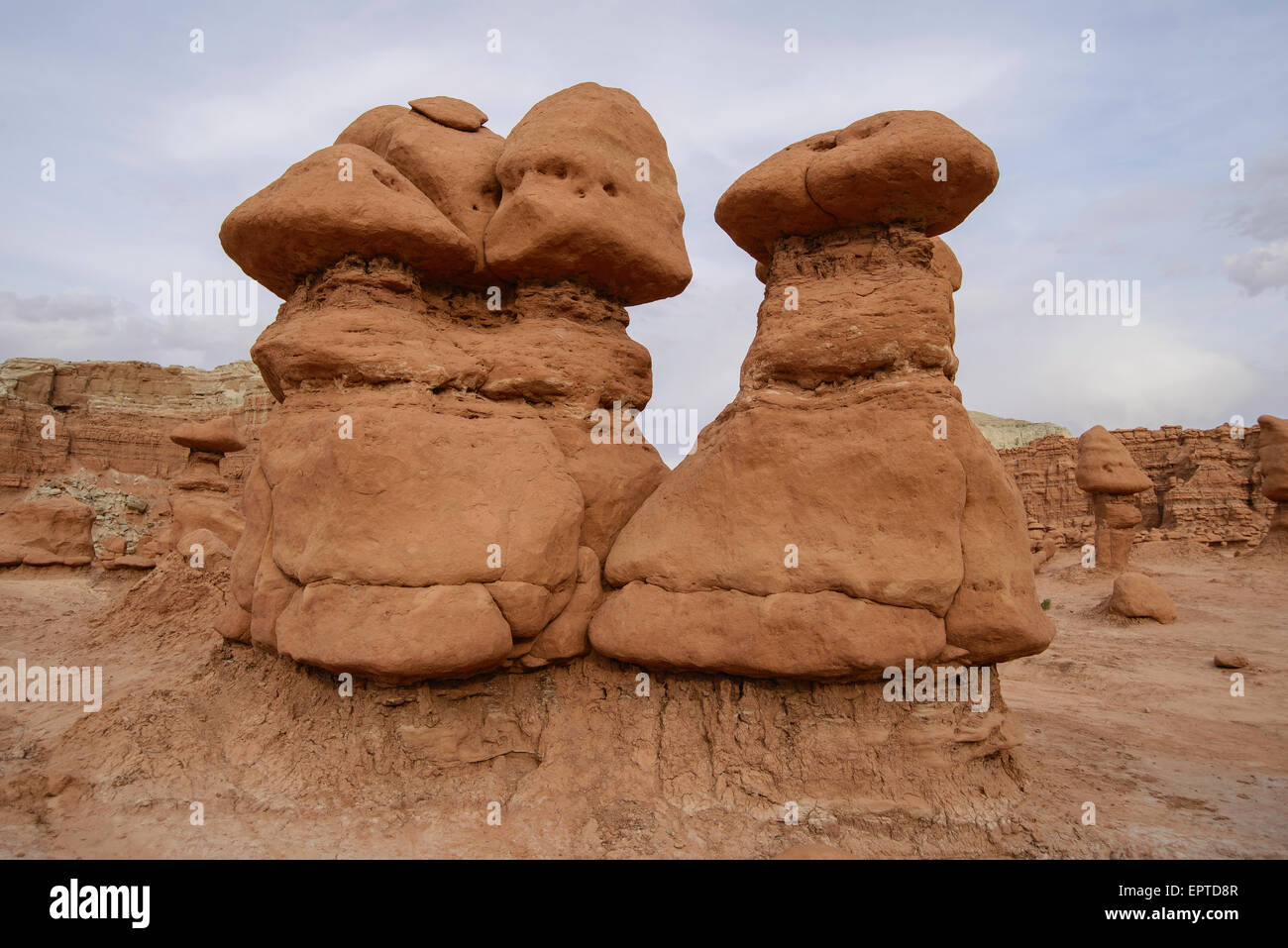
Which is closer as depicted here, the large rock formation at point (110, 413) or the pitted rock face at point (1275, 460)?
the pitted rock face at point (1275, 460)

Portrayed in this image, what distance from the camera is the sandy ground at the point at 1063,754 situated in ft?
11.3

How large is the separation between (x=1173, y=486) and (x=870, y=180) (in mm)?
24638

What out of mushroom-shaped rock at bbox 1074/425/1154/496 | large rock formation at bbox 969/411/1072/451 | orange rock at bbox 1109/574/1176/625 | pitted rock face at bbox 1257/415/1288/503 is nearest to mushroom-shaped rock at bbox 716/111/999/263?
orange rock at bbox 1109/574/1176/625

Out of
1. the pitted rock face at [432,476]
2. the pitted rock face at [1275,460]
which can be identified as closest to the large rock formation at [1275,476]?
the pitted rock face at [1275,460]

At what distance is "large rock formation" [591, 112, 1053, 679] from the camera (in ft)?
11.7

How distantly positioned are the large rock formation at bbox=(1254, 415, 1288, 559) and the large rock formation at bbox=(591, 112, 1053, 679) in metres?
14.8

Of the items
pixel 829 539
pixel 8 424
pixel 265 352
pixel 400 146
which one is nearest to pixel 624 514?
pixel 829 539

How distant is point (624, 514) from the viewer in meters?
4.65

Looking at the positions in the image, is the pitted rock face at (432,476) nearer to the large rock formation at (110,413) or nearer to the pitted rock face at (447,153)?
the pitted rock face at (447,153)

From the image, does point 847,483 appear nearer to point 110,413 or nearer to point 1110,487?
point 1110,487

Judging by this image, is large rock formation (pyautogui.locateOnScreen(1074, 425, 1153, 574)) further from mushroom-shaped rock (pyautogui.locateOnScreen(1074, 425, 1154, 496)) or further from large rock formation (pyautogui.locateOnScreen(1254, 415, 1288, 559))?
large rock formation (pyautogui.locateOnScreen(1254, 415, 1288, 559))

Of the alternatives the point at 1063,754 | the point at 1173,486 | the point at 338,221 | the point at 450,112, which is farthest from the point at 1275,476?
the point at 338,221

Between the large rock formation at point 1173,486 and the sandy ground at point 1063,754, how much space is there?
12560 millimetres

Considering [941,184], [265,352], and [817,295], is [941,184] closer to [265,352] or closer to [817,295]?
[817,295]
